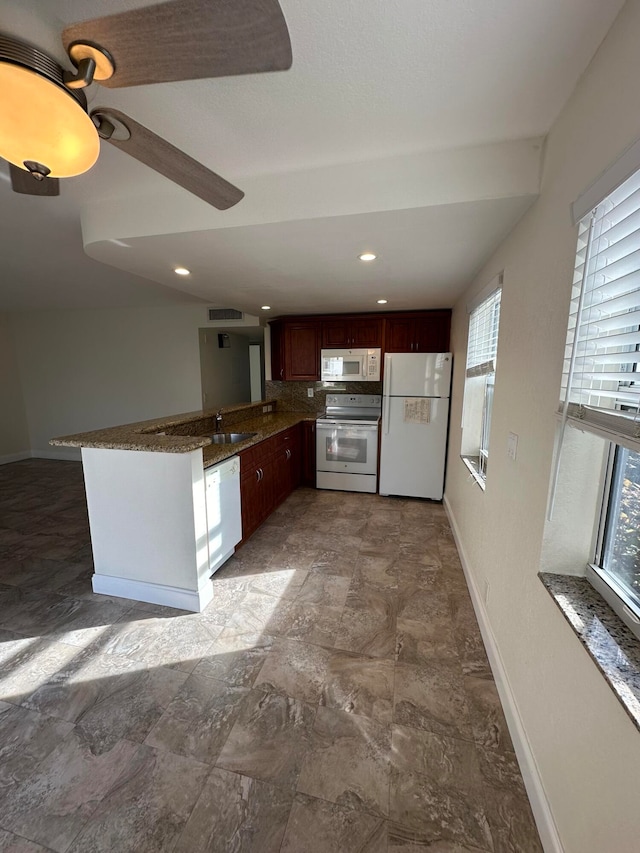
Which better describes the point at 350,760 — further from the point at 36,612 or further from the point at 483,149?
the point at 483,149

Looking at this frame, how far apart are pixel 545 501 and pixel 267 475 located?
8.20ft

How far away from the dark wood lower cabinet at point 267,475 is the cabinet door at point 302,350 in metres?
0.77

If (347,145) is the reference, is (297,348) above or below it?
below

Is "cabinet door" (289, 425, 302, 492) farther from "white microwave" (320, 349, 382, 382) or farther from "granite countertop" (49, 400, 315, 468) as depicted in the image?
"white microwave" (320, 349, 382, 382)

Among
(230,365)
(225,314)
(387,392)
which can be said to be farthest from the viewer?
(230,365)

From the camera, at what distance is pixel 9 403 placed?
5664mm

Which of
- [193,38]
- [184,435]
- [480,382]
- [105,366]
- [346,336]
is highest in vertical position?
[193,38]

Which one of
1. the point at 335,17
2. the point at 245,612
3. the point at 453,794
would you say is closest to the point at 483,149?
the point at 335,17

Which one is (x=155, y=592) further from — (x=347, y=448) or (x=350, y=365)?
(x=350, y=365)

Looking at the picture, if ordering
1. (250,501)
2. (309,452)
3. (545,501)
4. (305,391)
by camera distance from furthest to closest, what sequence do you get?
(305,391)
(309,452)
(250,501)
(545,501)

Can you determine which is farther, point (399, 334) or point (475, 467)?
point (399, 334)

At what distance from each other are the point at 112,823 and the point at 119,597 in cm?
136

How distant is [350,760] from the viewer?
4.33ft

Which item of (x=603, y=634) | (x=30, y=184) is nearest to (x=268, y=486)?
(x=30, y=184)
